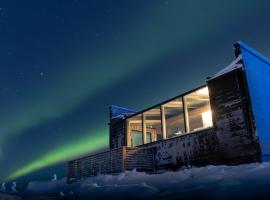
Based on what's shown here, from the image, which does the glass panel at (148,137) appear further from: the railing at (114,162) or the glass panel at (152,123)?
the railing at (114,162)

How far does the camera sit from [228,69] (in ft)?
41.6

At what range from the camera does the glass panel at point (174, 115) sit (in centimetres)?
1664

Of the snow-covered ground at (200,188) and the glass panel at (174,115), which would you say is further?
the glass panel at (174,115)

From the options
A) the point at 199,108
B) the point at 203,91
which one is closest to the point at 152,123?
the point at 199,108

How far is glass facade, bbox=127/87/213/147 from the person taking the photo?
15.1 meters

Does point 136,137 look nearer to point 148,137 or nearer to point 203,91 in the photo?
point 148,137

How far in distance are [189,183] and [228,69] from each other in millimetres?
6749

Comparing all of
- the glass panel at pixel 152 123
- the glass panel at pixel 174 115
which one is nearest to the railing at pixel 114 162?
the glass panel at pixel 174 115

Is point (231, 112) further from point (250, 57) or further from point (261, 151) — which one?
point (250, 57)

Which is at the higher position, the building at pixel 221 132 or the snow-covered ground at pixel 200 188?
the building at pixel 221 132

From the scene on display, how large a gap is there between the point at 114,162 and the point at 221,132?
20.1 ft

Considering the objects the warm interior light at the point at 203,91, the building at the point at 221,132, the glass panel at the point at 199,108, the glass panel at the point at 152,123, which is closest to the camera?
the building at the point at 221,132

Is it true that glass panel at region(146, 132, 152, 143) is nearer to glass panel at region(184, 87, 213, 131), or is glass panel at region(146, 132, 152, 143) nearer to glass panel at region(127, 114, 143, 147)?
glass panel at region(127, 114, 143, 147)

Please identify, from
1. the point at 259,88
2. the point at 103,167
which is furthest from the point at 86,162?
the point at 259,88
